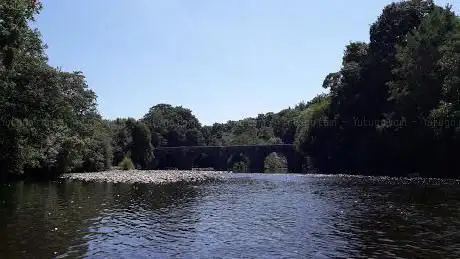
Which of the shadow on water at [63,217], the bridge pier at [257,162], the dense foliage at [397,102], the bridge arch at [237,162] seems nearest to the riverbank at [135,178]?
the shadow on water at [63,217]

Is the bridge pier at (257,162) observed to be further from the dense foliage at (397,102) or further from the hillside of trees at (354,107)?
the dense foliage at (397,102)

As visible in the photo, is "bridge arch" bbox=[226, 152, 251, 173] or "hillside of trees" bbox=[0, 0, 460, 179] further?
"bridge arch" bbox=[226, 152, 251, 173]

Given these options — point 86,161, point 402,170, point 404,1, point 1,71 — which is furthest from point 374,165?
point 1,71

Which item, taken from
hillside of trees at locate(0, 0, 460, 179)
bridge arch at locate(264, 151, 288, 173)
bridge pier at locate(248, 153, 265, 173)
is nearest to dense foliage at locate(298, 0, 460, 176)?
hillside of trees at locate(0, 0, 460, 179)

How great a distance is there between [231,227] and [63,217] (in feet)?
31.1

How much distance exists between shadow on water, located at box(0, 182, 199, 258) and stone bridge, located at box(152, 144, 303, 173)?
88067mm

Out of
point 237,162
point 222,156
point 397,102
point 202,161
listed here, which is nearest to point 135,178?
point 397,102

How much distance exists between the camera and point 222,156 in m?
150

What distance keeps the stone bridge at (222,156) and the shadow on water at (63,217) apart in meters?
88.1

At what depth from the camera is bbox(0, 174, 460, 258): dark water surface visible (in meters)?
18.0

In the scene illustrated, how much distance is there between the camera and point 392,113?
2918 inches

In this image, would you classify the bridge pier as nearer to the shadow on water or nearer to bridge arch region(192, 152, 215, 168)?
bridge arch region(192, 152, 215, 168)

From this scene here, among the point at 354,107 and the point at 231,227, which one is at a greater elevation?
the point at 354,107

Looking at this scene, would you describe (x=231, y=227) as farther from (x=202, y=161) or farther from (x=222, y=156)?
(x=202, y=161)
